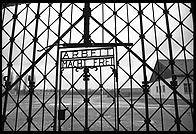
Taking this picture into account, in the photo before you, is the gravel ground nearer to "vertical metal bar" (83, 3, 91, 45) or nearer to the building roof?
the building roof

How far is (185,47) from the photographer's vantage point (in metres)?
2.36

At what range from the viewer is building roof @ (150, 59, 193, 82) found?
2.35 meters

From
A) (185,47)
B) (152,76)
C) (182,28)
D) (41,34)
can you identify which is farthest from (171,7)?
(41,34)

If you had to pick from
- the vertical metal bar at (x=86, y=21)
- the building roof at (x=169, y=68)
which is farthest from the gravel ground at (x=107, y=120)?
the vertical metal bar at (x=86, y=21)

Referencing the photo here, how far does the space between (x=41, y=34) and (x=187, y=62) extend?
99.5 inches

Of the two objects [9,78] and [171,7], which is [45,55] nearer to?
[9,78]

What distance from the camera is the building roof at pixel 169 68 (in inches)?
92.7

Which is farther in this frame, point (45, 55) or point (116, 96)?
point (45, 55)

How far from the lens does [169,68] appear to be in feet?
8.04

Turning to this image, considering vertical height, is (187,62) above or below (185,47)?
below

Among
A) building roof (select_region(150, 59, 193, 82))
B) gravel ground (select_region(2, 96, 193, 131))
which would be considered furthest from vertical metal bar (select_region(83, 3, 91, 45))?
building roof (select_region(150, 59, 193, 82))

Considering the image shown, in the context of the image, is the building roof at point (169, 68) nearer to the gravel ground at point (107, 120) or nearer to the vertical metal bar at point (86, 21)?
the gravel ground at point (107, 120)

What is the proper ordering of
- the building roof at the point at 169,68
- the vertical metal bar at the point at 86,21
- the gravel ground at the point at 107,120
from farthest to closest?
the vertical metal bar at the point at 86,21 < the building roof at the point at 169,68 < the gravel ground at the point at 107,120

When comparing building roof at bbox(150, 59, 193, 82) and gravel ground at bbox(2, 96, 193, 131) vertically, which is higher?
building roof at bbox(150, 59, 193, 82)
